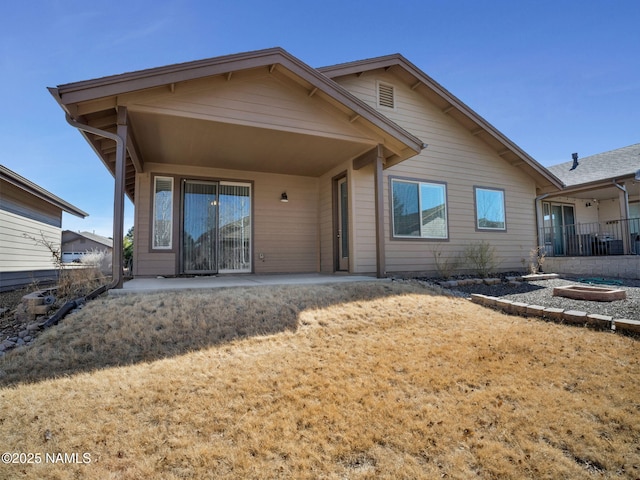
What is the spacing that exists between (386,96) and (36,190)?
32.7 ft

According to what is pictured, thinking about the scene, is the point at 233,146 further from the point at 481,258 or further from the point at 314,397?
the point at 481,258

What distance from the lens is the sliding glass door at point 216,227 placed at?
7.81 m

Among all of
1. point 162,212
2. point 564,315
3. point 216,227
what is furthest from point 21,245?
point 564,315

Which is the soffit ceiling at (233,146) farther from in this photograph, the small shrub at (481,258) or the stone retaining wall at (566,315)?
the small shrub at (481,258)

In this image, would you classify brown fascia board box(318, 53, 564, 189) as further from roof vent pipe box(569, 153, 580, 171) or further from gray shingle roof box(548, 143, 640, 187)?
roof vent pipe box(569, 153, 580, 171)

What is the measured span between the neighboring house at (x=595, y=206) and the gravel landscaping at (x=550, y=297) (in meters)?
4.21

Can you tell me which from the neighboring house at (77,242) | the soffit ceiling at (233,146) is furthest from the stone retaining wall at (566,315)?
the neighboring house at (77,242)

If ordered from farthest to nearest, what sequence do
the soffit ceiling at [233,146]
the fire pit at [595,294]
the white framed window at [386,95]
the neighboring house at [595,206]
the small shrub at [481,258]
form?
the neighboring house at [595,206] → the white framed window at [386,95] → the small shrub at [481,258] → the soffit ceiling at [233,146] → the fire pit at [595,294]

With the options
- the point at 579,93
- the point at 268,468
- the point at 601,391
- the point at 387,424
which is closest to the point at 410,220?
the point at 601,391

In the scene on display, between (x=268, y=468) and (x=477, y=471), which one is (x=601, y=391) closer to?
(x=477, y=471)

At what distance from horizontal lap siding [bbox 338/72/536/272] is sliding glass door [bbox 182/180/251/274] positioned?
3.32 meters

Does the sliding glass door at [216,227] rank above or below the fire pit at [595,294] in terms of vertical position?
above

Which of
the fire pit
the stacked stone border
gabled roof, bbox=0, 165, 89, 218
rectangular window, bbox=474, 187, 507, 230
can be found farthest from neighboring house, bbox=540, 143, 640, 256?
gabled roof, bbox=0, 165, 89, 218

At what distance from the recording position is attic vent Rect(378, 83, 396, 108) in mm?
8461
